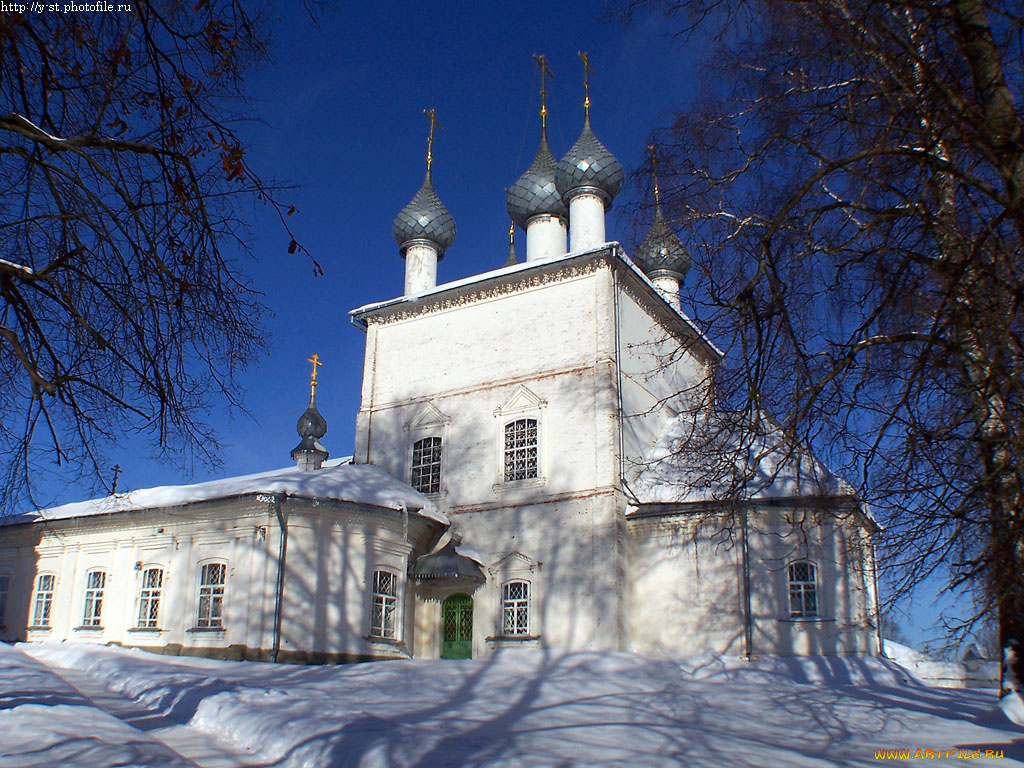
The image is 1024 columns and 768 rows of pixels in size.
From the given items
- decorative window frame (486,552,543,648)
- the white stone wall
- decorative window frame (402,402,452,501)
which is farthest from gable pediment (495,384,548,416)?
the white stone wall

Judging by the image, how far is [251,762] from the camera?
22.7 feet

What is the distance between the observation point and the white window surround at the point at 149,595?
17.5 metres

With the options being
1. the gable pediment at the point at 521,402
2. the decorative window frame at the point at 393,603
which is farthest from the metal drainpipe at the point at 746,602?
the decorative window frame at the point at 393,603

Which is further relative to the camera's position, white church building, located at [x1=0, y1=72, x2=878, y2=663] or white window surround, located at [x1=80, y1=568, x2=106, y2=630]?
white window surround, located at [x1=80, y1=568, x2=106, y2=630]

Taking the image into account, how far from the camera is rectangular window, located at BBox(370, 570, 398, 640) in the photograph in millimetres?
16484

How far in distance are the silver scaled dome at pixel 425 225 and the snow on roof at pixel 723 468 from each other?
7336 mm

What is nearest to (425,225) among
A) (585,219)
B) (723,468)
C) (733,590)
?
(585,219)

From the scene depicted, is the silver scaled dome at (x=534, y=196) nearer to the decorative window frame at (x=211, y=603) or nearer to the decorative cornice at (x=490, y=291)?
the decorative cornice at (x=490, y=291)

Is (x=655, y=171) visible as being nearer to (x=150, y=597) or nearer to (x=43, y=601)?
(x=150, y=597)

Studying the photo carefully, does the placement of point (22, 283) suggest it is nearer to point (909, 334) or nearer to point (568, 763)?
point (568, 763)

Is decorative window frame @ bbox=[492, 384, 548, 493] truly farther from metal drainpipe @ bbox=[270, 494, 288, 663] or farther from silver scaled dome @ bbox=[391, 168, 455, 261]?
silver scaled dome @ bbox=[391, 168, 455, 261]

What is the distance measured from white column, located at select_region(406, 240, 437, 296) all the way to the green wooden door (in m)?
7.63

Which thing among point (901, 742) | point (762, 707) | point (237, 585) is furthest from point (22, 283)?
point (237, 585)

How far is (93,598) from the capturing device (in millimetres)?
18859
